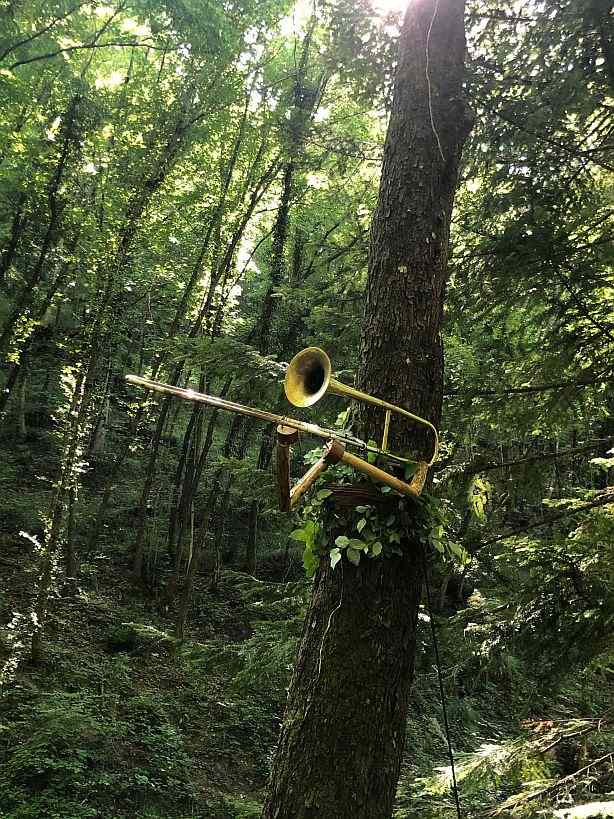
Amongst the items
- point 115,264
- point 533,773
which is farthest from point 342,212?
point 533,773

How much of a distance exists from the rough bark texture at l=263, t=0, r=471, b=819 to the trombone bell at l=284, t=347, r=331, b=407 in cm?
45

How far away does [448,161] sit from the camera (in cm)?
258

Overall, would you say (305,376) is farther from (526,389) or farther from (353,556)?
(526,389)

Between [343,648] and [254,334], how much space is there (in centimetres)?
1015

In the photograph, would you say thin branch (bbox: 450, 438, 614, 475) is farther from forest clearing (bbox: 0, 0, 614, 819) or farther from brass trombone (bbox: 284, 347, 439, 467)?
brass trombone (bbox: 284, 347, 439, 467)

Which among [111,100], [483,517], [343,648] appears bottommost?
[343,648]

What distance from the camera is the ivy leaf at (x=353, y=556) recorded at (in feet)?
6.42

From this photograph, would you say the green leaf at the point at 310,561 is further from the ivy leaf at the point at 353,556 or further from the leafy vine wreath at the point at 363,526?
the ivy leaf at the point at 353,556

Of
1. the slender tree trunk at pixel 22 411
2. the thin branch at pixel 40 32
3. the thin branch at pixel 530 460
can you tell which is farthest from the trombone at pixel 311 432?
the slender tree trunk at pixel 22 411

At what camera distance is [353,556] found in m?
1.96

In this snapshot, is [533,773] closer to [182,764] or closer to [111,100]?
[182,764]

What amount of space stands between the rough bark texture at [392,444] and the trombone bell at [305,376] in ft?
1.48

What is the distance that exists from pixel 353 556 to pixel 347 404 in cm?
203

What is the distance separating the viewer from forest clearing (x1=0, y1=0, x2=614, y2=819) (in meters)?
2.06
